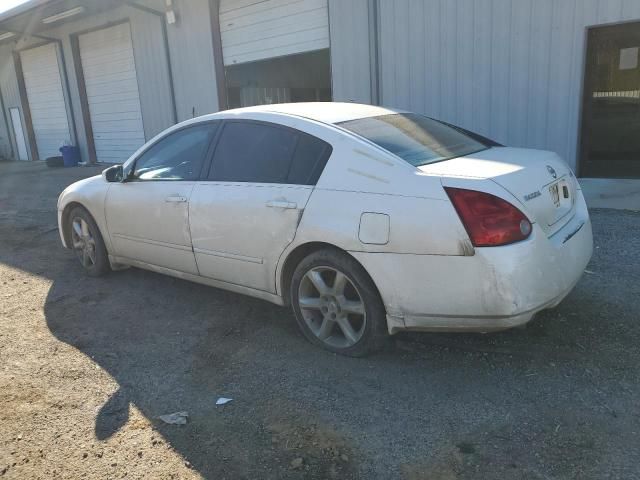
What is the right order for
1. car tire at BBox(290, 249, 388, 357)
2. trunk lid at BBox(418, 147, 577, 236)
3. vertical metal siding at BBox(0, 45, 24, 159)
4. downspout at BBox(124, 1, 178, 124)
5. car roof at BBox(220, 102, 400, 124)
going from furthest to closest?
vertical metal siding at BBox(0, 45, 24, 159), downspout at BBox(124, 1, 178, 124), car roof at BBox(220, 102, 400, 124), car tire at BBox(290, 249, 388, 357), trunk lid at BBox(418, 147, 577, 236)

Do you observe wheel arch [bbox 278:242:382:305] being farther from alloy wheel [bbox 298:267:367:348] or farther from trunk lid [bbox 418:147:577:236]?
trunk lid [bbox 418:147:577:236]

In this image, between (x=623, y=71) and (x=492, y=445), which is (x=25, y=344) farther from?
(x=623, y=71)

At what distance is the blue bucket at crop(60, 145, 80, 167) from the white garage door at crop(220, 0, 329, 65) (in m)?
8.06

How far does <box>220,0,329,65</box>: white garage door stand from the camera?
1013cm

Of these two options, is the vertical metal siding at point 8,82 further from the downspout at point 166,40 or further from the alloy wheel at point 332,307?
the alloy wheel at point 332,307

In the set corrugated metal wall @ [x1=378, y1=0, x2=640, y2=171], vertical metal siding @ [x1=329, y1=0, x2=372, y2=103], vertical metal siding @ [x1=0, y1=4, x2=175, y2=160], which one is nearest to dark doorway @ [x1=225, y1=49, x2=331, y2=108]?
vertical metal siding @ [x1=0, y1=4, x2=175, y2=160]

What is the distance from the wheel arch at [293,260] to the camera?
3.33m

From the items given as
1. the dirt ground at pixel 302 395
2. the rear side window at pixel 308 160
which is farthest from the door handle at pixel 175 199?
the rear side window at pixel 308 160

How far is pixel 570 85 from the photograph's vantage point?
7324mm

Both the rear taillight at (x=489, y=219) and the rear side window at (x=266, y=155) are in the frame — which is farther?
the rear side window at (x=266, y=155)

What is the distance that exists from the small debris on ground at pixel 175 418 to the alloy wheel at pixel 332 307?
1026mm

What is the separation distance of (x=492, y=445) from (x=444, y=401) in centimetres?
43

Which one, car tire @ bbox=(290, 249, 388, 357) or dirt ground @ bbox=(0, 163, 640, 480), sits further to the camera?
car tire @ bbox=(290, 249, 388, 357)

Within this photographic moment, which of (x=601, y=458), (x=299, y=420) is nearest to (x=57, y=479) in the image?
(x=299, y=420)
